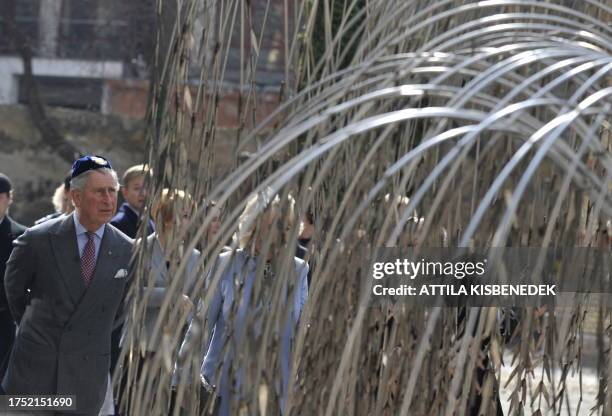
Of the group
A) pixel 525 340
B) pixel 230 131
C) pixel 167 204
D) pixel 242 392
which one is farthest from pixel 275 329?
pixel 230 131

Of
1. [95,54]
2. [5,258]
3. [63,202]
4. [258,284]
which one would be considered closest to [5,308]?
[5,258]

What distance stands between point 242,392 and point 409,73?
628 millimetres

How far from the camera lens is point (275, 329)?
225cm

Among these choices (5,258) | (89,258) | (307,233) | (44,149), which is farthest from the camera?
(44,149)

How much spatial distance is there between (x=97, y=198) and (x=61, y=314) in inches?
18.5

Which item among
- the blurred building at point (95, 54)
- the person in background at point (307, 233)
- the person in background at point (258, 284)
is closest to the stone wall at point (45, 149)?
the blurred building at point (95, 54)

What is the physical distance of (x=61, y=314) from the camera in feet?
16.9

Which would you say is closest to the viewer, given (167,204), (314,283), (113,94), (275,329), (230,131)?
(275,329)

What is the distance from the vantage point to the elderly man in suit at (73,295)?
202 inches

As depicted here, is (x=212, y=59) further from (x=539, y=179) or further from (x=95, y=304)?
(x=95, y=304)

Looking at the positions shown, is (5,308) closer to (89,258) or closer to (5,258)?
(5,258)

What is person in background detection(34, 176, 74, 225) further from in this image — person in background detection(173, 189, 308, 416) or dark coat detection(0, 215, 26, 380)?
person in background detection(173, 189, 308, 416)

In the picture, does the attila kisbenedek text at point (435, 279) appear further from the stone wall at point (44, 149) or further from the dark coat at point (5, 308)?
the stone wall at point (44, 149)

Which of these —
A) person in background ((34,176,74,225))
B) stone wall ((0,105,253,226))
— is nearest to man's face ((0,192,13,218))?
person in background ((34,176,74,225))
